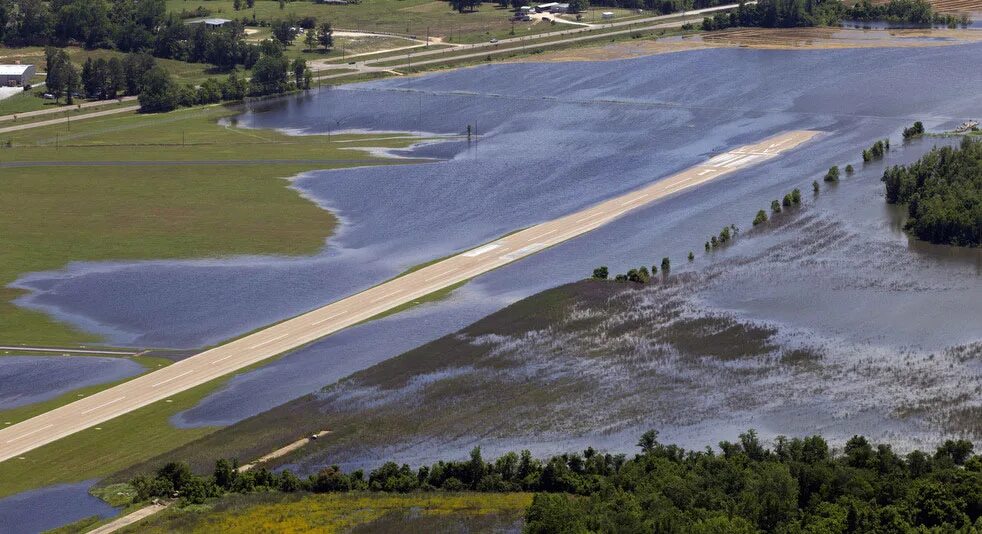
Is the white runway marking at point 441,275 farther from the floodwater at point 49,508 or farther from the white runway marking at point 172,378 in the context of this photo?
the floodwater at point 49,508

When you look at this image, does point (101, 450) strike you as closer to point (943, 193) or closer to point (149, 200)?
point (149, 200)

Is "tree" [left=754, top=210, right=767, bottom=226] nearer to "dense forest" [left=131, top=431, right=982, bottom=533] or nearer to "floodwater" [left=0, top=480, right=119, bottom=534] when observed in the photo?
"dense forest" [left=131, top=431, right=982, bottom=533]

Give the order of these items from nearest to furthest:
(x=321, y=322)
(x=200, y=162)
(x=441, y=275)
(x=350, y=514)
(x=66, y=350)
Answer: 1. (x=350, y=514)
2. (x=66, y=350)
3. (x=321, y=322)
4. (x=441, y=275)
5. (x=200, y=162)

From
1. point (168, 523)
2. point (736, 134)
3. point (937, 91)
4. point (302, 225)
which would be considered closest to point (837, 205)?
point (736, 134)

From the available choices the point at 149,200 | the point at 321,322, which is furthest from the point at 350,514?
the point at 149,200

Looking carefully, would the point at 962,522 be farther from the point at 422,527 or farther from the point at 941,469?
the point at 422,527

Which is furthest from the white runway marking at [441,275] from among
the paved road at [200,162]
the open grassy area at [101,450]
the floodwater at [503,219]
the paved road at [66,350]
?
the paved road at [200,162]
